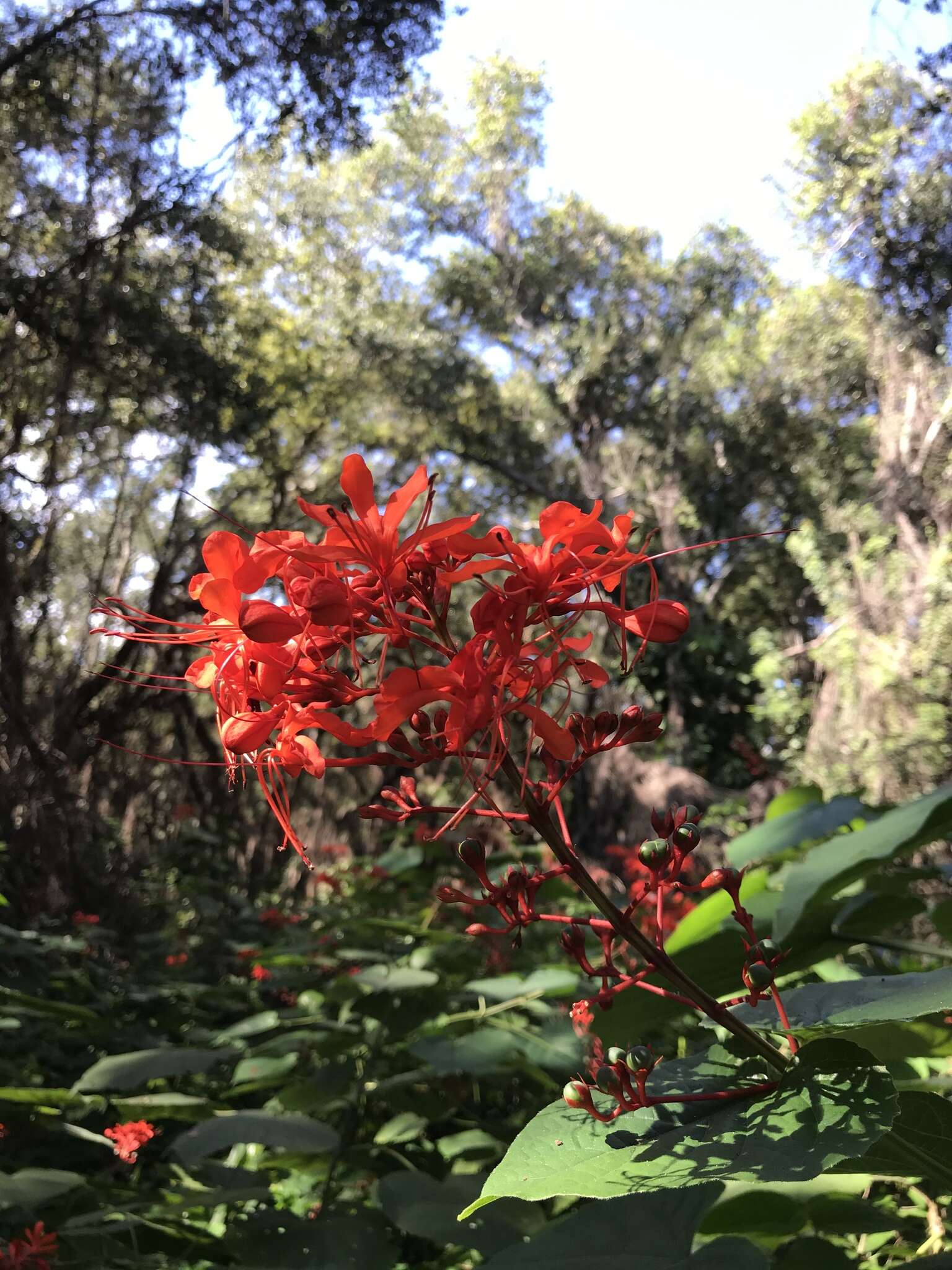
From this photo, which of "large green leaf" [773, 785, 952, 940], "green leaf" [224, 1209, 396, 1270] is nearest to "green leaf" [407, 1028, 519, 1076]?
"green leaf" [224, 1209, 396, 1270]

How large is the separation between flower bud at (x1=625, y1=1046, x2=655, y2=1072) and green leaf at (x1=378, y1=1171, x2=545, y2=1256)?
2.19 feet

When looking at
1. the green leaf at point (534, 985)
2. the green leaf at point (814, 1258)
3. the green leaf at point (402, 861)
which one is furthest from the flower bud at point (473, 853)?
the green leaf at point (402, 861)

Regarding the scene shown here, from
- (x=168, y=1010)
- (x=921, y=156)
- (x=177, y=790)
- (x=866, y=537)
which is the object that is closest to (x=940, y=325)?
(x=921, y=156)

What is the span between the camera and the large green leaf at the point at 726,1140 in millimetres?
482

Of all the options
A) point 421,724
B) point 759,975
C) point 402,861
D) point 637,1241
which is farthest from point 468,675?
point 402,861

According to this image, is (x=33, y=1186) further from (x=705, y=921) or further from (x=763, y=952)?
(x=763, y=952)

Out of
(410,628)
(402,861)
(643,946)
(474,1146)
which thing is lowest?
(474,1146)

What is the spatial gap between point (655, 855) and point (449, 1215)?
0.90 metres

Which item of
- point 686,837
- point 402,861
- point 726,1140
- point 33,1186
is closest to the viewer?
point 726,1140

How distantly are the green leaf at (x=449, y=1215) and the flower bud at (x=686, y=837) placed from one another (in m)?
0.71

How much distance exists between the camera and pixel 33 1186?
1.09 m

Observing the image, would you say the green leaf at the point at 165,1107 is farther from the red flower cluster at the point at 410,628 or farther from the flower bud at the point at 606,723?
the flower bud at the point at 606,723

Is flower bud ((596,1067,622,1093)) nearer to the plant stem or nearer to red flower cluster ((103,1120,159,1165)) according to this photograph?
the plant stem

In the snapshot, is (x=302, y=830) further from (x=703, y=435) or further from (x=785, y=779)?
(x=703, y=435)
